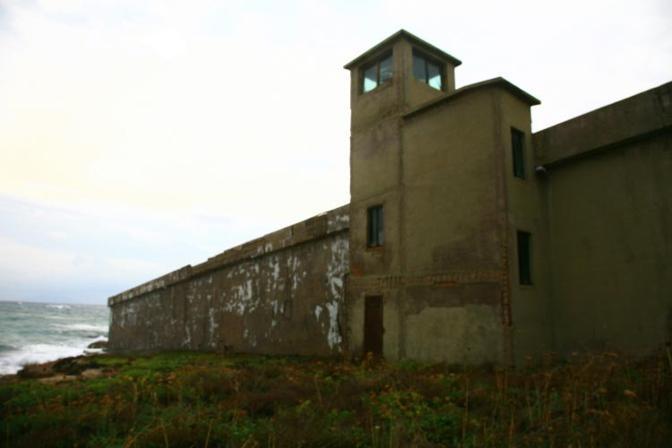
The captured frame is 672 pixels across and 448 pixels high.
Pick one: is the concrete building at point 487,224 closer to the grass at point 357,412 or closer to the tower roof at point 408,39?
the tower roof at point 408,39

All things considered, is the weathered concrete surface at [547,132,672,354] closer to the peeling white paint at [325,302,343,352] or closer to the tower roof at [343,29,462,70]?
the tower roof at [343,29,462,70]

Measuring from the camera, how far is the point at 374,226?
39.2 ft

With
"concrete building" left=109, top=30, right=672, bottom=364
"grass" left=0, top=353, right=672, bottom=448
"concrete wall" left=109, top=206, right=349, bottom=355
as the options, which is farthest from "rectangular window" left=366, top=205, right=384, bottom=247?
"grass" left=0, top=353, right=672, bottom=448

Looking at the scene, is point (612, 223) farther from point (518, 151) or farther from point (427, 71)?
point (427, 71)

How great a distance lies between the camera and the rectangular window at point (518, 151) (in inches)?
384

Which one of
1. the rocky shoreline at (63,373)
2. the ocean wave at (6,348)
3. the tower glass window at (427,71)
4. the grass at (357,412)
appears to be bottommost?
the ocean wave at (6,348)

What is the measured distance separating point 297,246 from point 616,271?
895cm

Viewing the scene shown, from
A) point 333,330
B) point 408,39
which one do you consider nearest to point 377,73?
point 408,39

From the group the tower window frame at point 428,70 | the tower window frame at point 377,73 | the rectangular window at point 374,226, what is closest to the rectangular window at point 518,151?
the tower window frame at point 428,70

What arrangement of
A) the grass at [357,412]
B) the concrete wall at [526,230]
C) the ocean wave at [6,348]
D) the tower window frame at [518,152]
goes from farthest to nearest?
the ocean wave at [6,348], the tower window frame at [518,152], the concrete wall at [526,230], the grass at [357,412]

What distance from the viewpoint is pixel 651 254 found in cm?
820

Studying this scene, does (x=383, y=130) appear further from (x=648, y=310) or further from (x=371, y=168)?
(x=648, y=310)

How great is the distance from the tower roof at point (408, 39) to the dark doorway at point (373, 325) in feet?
21.7

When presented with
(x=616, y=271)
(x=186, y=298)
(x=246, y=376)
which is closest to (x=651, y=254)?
(x=616, y=271)
